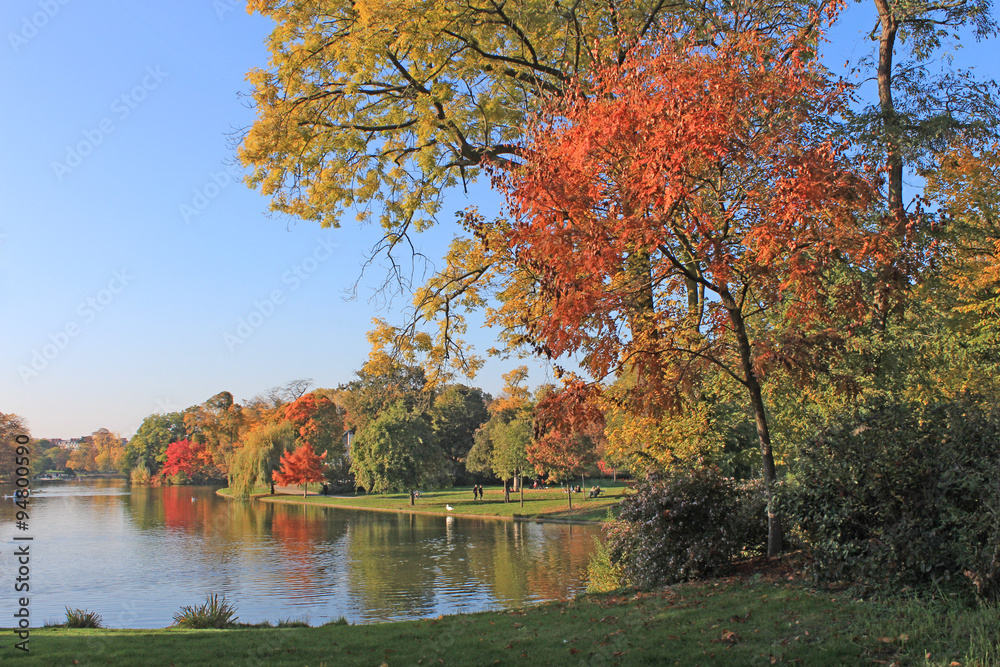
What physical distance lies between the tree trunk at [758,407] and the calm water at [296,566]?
7759mm

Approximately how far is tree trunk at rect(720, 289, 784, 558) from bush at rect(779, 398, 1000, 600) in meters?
0.78

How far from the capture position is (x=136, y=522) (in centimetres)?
4053

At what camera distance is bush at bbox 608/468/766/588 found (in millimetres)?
10062

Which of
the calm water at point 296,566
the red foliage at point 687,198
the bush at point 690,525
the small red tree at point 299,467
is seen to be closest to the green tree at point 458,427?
the small red tree at point 299,467

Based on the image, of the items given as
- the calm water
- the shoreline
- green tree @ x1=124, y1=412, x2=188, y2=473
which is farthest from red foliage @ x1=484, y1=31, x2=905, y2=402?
green tree @ x1=124, y1=412, x2=188, y2=473

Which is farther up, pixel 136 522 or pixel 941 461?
pixel 941 461

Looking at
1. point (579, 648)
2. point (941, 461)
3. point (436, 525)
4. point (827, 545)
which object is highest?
point (941, 461)

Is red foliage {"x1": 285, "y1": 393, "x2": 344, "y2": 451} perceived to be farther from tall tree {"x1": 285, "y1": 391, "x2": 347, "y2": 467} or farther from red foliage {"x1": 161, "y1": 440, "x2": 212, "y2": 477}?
red foliage {"x1": 161, "y1": 440, "x2": 212, "y2": 477}

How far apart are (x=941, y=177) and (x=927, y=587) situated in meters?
11.7

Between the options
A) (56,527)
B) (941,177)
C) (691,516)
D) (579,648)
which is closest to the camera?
(579,648)

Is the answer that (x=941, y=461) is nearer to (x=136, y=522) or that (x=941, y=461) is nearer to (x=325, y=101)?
(x=325, y=101)

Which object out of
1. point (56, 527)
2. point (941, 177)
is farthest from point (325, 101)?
point (56, 527)

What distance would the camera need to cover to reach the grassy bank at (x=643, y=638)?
5754 millimetres

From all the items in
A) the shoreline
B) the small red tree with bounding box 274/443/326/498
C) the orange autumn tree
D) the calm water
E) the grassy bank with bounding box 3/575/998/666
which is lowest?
the shoreline
